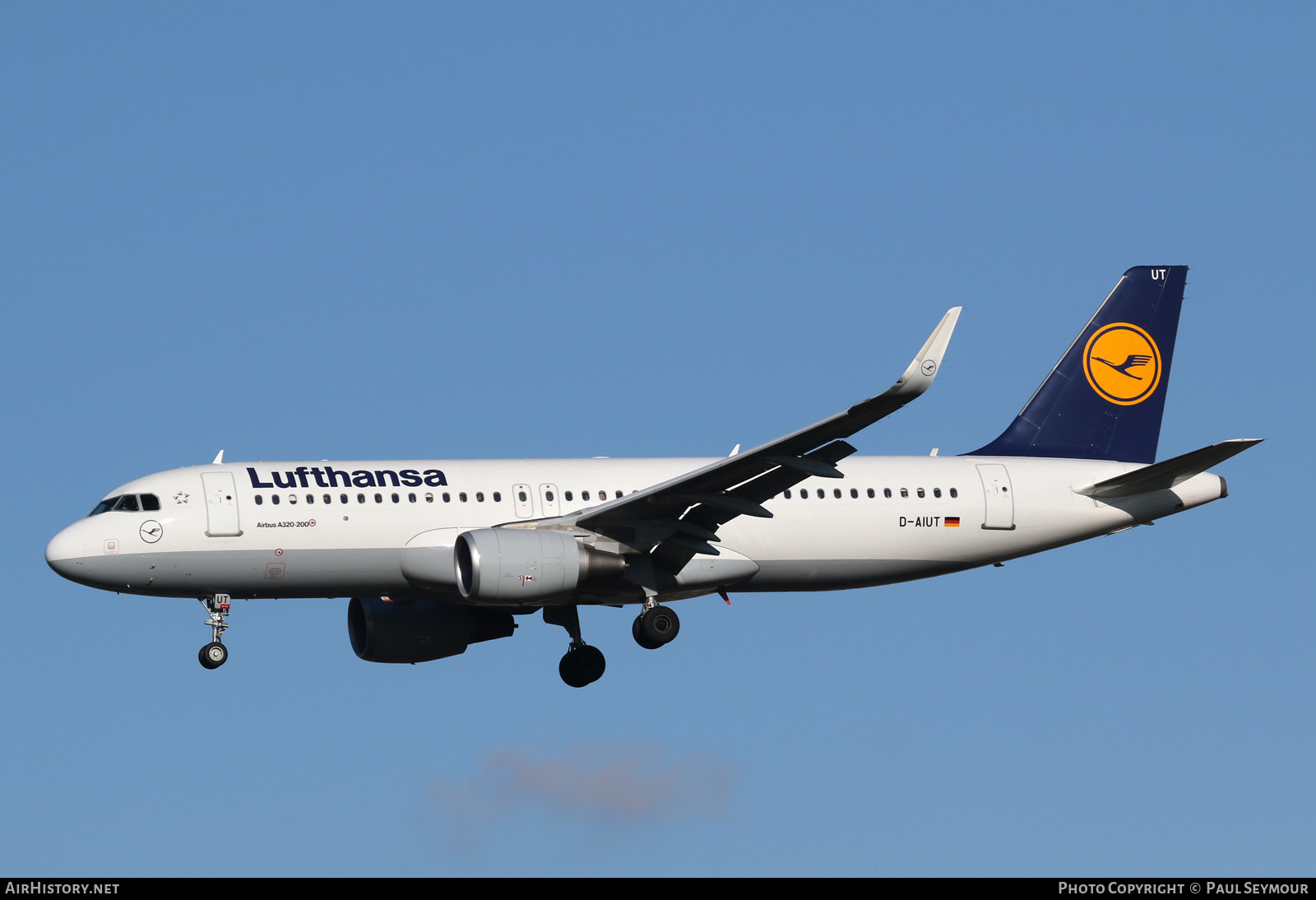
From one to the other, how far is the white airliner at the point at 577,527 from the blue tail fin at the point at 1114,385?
252 mm

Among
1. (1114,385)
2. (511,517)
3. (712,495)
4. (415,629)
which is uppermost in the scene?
(1114,385)

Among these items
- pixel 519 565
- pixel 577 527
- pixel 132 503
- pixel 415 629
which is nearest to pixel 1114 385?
pixel 577 527

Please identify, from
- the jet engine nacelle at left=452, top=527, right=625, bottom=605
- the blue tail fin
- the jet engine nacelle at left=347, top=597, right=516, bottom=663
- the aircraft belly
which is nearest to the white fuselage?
the aircraft belly

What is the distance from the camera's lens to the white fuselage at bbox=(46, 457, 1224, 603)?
124 feet

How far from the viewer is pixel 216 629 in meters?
38.4

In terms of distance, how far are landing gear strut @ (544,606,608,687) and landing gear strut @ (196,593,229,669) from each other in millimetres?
7356

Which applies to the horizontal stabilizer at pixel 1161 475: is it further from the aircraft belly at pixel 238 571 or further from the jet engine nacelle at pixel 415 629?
the aircraft belly at pixel 238 571

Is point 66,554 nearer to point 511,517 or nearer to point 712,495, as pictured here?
point 511,517

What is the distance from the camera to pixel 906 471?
4150 centimetres

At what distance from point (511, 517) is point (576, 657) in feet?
14.8
